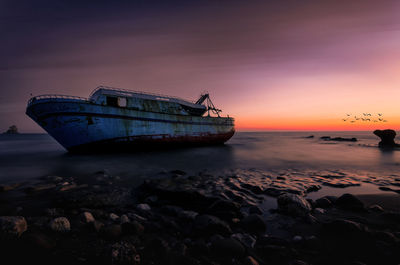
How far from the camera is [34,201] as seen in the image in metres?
4.93

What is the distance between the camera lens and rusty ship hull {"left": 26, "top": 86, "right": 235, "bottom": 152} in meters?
14.5

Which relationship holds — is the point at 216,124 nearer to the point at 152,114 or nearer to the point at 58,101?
the point at 152,114

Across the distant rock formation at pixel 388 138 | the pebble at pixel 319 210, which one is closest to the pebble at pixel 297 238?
the pebble at pixel 319 210

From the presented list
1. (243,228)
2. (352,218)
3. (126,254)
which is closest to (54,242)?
(126,254)

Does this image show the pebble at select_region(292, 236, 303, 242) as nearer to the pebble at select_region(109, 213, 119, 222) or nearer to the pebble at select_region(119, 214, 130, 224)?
the pebble at select_region(119, 214, 130, 224)

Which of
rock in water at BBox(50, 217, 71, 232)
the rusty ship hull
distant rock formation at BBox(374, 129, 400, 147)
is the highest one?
the rusty ship hull

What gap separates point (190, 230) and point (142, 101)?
17.1 m

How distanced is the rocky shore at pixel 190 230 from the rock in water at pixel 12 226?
0.01 meters

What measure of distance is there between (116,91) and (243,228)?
17369 millimetres

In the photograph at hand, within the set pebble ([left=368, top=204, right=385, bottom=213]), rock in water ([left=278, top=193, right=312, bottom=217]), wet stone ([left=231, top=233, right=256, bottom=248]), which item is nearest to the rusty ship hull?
rock in water ([left=278, top=193, right=312, bottom=217])

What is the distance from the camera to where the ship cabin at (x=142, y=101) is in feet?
54.1

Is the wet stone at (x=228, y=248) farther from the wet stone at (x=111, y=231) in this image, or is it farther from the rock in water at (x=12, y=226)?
the rock in water at (x=12, y=226)

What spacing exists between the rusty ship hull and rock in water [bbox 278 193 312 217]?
1545 centimetres

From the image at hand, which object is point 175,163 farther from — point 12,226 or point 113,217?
point 12,226
